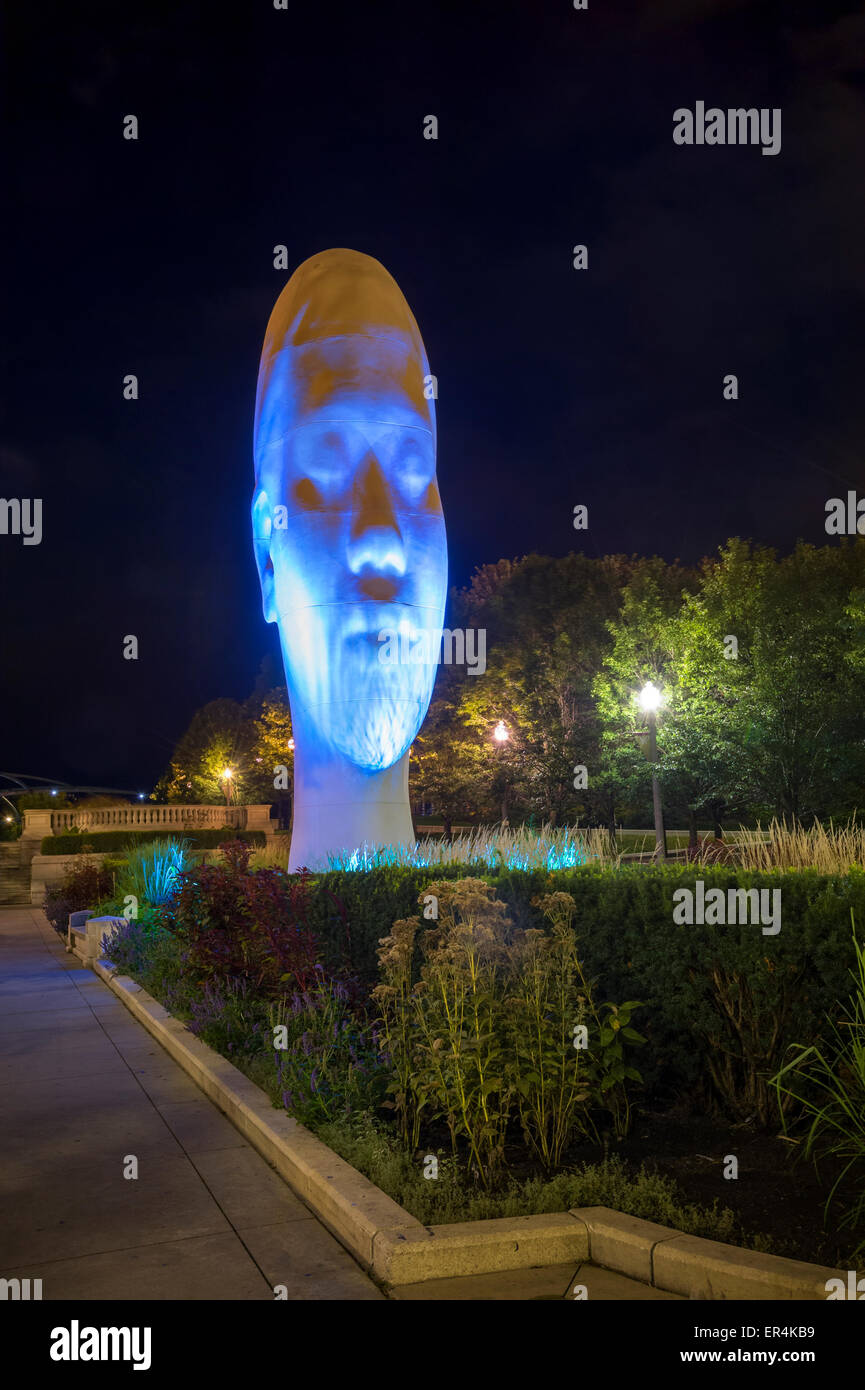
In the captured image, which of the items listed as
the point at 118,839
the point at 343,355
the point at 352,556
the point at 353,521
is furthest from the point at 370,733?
the point at 118,839

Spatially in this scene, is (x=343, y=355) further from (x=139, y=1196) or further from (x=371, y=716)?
(x=139, y=1196)

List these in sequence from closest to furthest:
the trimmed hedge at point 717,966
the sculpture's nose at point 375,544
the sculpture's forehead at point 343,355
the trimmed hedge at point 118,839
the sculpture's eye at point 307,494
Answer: the trimmed hedge at point 717,966, the sculpture's nose at point 375,544, the sculpture's eye at point 307,494, the sculpture's forehead at point 343,355, the trimmed hedge at point 118,839

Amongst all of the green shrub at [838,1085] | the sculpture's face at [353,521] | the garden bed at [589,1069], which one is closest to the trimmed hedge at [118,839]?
the sculpture's face at [353,521]

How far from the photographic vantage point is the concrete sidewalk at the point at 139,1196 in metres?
4.26

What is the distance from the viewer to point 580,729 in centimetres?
3647

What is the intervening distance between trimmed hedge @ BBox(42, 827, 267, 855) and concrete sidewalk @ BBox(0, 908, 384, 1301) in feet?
70.5

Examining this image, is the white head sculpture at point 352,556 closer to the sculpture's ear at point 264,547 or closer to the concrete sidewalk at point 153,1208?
the sculpture's ear at point 264,547

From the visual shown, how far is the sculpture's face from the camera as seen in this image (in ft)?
44.4

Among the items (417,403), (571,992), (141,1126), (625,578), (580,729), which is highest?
(625,578)

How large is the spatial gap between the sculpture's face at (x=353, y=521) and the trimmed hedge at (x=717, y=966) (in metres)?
7.11

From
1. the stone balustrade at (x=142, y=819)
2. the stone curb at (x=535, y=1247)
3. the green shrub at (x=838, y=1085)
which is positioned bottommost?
the stone curb at (x=535, y=1247)

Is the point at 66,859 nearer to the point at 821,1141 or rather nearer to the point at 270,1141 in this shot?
the point at 270,1141
